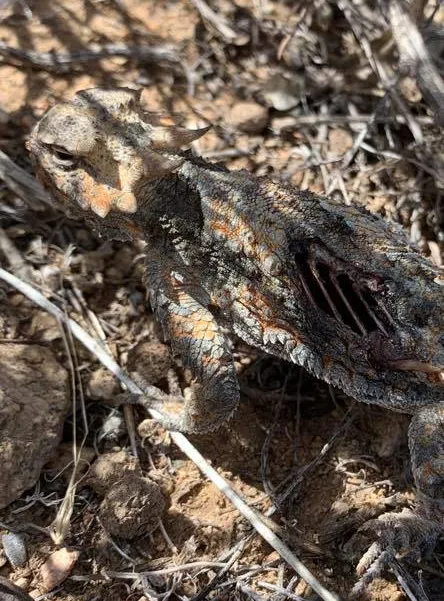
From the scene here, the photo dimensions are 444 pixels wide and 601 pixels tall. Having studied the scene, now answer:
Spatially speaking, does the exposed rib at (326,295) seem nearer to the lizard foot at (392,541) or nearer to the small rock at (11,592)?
the lizard foot at (392,541)

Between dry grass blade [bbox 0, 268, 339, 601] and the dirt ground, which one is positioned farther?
the dirt ground

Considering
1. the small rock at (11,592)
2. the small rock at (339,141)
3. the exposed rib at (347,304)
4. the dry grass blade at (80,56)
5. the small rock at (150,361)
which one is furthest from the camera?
the small rock at (339,141)

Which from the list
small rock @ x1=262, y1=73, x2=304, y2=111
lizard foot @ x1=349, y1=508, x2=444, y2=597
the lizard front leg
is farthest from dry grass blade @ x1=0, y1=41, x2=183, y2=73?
lizard foot @ x1=349, y1=508, x2=444, y2=597

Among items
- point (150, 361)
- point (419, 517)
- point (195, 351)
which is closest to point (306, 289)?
point (195, 351)

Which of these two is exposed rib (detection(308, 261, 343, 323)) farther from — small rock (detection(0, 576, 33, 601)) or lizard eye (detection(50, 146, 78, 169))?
small rock (detection(0, 576, 33, 601))

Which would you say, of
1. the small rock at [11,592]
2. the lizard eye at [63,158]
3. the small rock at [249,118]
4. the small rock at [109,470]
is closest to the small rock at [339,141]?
the small rock at [249,118]

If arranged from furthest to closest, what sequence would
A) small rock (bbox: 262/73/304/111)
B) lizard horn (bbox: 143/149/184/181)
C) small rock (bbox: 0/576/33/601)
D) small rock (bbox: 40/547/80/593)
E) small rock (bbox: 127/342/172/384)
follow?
small rock (bbox: 262/73/304/111)
small rock (bbox: 127/342/172/384)
lizard horn (bbox: 143/149/184/181)
small rock (bbox: 40/547/80/593)
small rock (bbox: 0/576/33/601)

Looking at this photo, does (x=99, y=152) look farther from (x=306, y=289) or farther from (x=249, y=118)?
(x=249, y=118)
